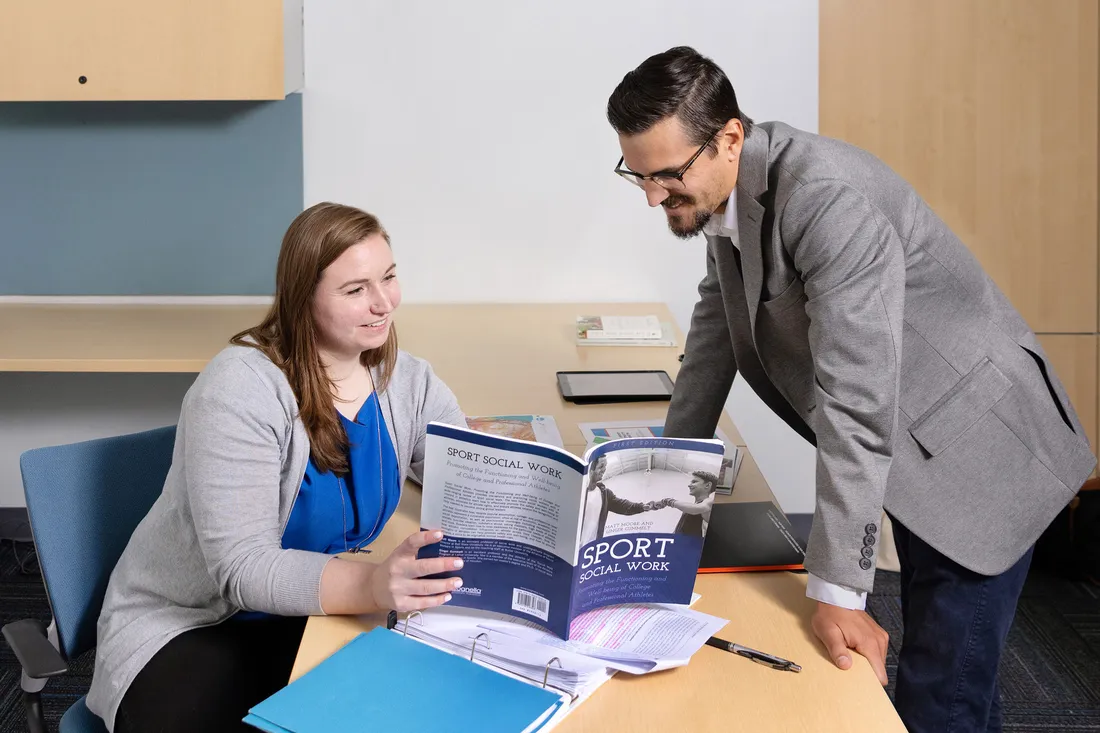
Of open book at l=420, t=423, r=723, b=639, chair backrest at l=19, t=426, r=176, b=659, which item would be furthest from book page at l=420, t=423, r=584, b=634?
chair backrest at l=19, t=426, r=176, b=659

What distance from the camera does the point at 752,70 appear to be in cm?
320

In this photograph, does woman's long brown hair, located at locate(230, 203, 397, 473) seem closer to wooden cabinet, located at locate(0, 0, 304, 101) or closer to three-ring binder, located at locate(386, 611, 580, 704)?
three-ring binder, located at locate(386, 611, 580, 704)

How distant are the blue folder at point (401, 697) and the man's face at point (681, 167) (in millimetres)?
710

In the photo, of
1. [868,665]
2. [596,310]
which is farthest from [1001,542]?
[596,310]

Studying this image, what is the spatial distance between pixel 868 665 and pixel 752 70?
235 cm

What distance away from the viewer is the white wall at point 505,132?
315 centimetres

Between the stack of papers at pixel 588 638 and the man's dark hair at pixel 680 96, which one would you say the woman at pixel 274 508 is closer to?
the stack of papers at pixel 588 638

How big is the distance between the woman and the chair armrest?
7 cm

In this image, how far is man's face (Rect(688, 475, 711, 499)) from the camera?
129 cm

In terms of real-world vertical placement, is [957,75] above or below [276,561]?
above

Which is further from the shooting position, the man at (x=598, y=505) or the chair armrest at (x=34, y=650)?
the chair armrest at (x=34, y=650)

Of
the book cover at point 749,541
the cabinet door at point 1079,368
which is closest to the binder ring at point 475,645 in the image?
the book cover at point 749,541

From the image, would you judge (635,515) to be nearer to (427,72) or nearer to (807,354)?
(807,354)

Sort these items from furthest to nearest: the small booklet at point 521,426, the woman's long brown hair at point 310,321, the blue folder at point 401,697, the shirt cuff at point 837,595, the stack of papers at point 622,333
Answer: the stack of papers at point 622,333 → the small booklet at point 521,426 → the woman's long brown hair at point 310,321 → the shirt cuff at point 837,595 → the blue folder at point 401,697
